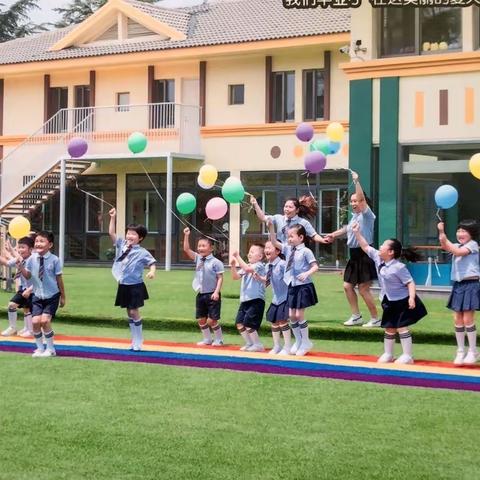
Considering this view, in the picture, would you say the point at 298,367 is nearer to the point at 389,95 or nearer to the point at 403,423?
the point at 403,423

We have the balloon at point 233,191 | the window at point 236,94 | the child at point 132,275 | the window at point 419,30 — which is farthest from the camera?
the window at point 236,94

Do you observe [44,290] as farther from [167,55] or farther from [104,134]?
[167,55]

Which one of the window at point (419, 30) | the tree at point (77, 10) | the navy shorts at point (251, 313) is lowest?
the navy shorts at point (251, 313)

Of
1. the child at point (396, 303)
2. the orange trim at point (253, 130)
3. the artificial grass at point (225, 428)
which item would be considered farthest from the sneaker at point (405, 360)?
the orange trim at point (253, 130)

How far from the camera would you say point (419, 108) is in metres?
17.4

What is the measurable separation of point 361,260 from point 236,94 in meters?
17.1

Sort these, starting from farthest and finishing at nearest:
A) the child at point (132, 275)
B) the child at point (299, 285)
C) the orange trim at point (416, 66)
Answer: the orange trim at point (416, 66) → the child at point (132, 275) → the child at point (299, 285)

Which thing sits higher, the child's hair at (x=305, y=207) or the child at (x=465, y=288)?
the child's hair at (x=305, y=207)

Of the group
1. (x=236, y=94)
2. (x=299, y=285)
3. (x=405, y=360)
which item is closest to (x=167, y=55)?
(x=236, y=94)

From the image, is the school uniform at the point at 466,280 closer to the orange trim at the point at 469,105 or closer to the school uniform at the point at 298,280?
the school uniform at the point at 298,280

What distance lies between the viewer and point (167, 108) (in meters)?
28.4

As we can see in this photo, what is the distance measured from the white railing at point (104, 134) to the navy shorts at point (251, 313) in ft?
56.2

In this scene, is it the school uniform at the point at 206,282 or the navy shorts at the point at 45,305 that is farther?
the school uniform at the point at 206,282

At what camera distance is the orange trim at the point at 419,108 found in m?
17.4
